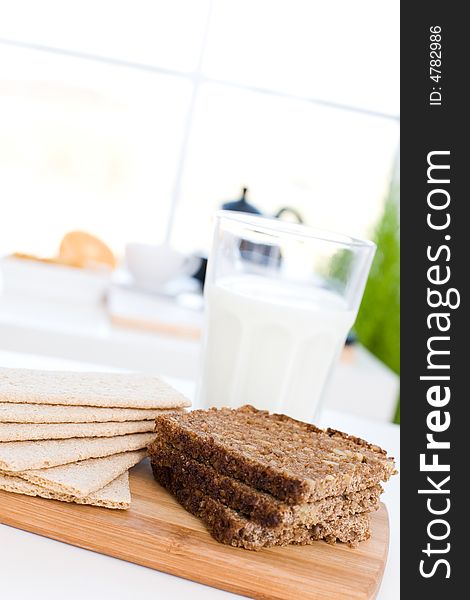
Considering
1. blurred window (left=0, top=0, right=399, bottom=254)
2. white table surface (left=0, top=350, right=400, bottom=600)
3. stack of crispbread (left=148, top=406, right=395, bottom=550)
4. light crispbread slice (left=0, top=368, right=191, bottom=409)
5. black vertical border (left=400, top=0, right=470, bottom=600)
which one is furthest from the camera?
blurred window (left=0, top=0, right=399, bottom=254)

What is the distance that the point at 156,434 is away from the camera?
100cm

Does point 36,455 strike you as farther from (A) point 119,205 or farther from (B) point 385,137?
(A) point 119,205

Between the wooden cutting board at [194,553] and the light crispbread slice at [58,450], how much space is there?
0.03m

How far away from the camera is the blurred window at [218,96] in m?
4.42

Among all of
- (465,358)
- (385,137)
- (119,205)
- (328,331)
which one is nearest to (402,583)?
(328,331)

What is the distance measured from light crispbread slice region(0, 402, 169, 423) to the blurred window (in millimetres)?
3324

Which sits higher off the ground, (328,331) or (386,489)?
(328,331)

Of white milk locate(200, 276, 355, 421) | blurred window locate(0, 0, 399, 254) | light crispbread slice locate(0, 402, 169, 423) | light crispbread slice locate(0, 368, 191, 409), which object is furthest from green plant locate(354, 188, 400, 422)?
light crispbread slice locate(0, 402, 169, 423)

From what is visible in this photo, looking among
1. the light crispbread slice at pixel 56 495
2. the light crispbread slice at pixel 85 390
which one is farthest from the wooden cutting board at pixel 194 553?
the light crispbread slice at pixel 85 390

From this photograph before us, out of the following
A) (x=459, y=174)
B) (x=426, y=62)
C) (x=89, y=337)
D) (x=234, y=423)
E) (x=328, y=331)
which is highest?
(x=426, y=62)

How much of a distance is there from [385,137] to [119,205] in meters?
1.75

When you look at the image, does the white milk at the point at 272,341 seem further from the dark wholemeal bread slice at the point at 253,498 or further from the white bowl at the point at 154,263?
the white bowl at the point at 154,263

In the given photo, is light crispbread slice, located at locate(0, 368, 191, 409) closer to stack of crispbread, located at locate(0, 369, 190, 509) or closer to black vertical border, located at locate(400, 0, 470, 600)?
stack of crispbread, located at locate(0, 369, 190, 509)

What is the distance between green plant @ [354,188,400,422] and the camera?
13.0ft
